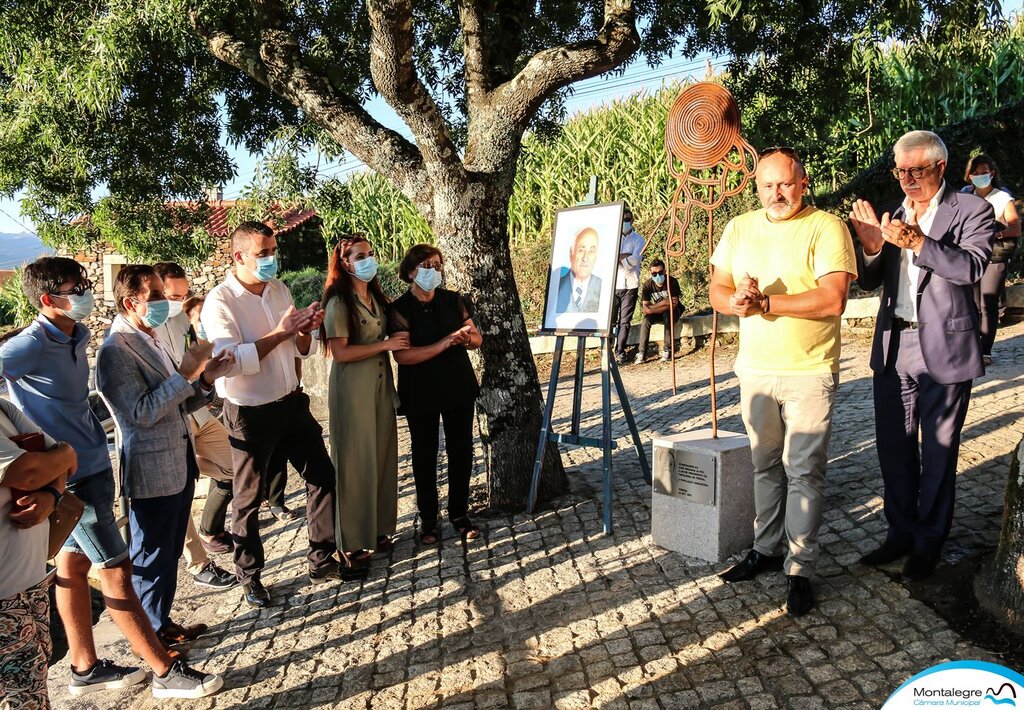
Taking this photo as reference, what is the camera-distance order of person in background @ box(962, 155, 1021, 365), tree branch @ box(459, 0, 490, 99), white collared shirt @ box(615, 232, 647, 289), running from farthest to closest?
white collared shirt @ box(615, 232, 647, 289) → person in background @ box(962, 155, 1021, 365) → tree branch @ box(459, 0, 490, 99)

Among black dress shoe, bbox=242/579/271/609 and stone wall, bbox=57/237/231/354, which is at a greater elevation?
→ stone wall, bbox=57/237/231/354

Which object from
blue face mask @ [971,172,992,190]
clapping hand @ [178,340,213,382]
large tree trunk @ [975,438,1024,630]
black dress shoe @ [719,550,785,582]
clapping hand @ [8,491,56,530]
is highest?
blue face mask @ [971,172,992,190]

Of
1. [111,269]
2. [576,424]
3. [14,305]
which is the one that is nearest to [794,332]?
[576,424]

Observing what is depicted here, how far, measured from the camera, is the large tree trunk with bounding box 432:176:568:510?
17.6ft

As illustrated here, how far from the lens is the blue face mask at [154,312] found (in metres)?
3.80

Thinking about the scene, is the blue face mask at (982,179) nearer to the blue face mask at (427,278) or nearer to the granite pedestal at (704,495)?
the granite pedestal at (704,495)

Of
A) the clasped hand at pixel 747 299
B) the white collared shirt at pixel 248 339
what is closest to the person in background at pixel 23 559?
the white collared shirt at pixel 248 339

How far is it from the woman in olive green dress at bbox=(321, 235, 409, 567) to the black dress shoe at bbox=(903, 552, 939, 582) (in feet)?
9.70

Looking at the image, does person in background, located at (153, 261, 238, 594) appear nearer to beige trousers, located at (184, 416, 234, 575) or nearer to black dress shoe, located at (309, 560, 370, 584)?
beige trousers, located at (184, 416, 234, 575)

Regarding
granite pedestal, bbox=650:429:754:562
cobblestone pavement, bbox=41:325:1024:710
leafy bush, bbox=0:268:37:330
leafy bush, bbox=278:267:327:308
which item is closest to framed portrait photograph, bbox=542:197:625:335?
granite pedestal, bbox=650:429:754:562

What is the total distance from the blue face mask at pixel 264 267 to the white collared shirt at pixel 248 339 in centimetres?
11

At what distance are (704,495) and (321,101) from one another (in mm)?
3652

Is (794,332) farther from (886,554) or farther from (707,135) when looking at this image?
(707,135)

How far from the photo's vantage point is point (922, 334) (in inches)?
149
